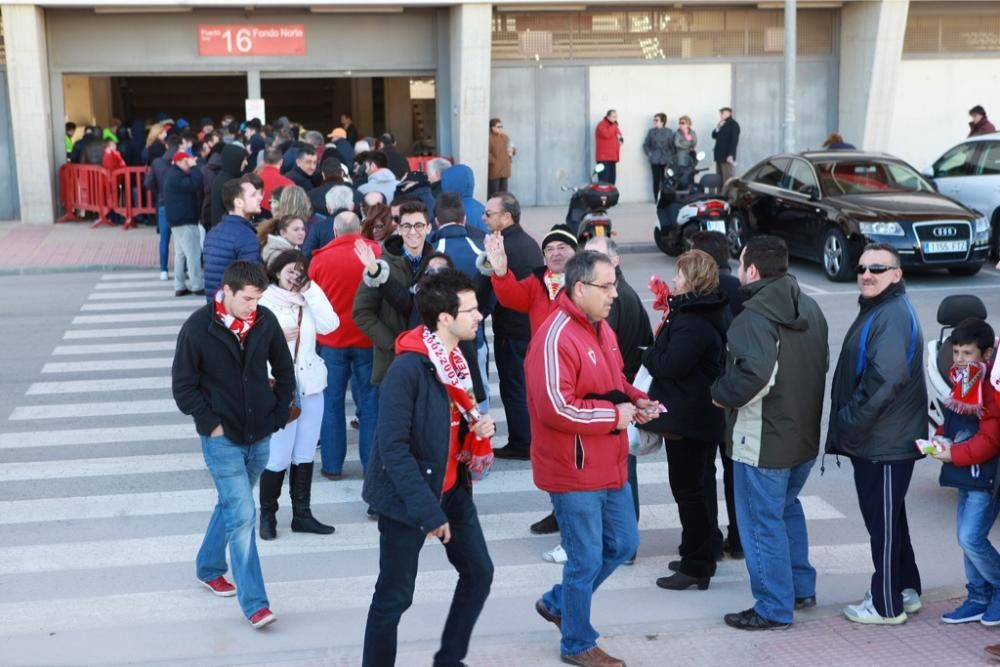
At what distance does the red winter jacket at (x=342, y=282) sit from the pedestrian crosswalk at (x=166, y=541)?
3.38 ft

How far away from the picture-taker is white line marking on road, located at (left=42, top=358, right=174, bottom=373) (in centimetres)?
1323

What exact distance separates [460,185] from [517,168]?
15187 mm

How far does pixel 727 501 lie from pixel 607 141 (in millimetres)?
19591

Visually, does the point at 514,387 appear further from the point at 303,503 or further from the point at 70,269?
the point at 70,269

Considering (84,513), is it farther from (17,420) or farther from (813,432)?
(813,432)

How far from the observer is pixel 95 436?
10805mm

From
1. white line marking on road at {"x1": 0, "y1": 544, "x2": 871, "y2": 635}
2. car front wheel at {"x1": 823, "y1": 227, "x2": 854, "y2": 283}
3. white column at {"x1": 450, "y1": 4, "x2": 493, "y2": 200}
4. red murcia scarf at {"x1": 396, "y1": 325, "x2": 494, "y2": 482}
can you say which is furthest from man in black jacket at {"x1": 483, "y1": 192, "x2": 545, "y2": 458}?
white column at {"x1": 450, "y1": 4, "x2": 493, "y2": 200}

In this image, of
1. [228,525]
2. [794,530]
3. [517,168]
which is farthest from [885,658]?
[517,168]

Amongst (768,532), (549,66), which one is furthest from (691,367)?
(549,66)

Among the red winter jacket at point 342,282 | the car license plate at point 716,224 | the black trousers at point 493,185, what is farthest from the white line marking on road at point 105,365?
the black trousers at point 493,185

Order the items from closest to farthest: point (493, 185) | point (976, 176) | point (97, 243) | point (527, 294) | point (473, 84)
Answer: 1. point (527, 294)
2. point (976, 176)
3. point (97, 243)
4. point (473, 84)
5. point (493, 185)

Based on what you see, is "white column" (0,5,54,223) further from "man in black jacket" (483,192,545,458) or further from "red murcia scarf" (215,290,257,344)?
"red murcia scarf" (215,290,257,344)

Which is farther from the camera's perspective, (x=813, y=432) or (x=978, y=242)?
(x=978, y=242)

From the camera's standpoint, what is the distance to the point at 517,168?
90.1 feet
